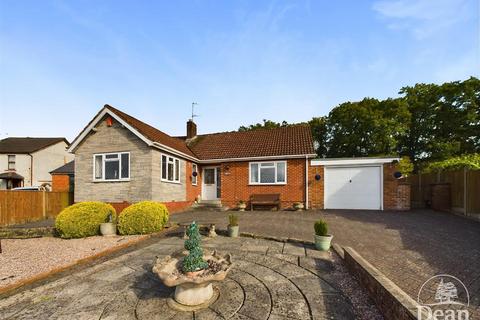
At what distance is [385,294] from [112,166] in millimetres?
13764

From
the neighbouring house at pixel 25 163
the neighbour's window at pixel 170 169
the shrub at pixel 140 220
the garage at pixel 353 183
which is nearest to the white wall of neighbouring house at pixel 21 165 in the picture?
the neighbouring house at pixel 25 163

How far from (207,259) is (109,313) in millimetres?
1651

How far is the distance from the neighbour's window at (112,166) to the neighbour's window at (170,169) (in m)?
1.84

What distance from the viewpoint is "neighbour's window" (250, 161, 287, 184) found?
1521cm

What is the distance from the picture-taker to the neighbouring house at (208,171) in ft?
42.4

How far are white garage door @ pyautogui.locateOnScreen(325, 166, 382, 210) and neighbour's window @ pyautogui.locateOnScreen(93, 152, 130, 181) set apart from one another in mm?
11460

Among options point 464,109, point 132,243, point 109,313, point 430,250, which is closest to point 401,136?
point 464,109

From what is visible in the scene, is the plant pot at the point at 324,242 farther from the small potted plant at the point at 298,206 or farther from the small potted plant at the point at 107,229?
the small potted plant at the point at 298,206

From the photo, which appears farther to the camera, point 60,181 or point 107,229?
point 60,181

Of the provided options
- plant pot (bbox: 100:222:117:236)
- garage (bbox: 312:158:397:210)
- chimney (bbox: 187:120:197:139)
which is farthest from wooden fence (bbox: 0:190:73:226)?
garage (bbox: 312:158:397:210)

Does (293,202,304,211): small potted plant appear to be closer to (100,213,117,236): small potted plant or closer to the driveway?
the driveway

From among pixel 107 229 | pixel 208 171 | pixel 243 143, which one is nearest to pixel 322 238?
pixel 107 229

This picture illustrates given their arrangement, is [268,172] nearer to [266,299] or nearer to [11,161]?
[266,299]

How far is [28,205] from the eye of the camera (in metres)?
12.7
